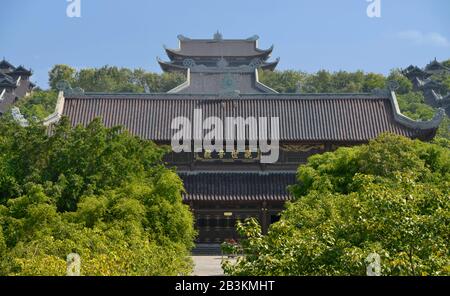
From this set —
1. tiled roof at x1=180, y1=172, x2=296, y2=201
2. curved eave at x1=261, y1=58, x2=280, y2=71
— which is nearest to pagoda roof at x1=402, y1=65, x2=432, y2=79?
curved eave at x1=261, y1=58, x2=280, y2=71

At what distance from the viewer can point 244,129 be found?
108 ft

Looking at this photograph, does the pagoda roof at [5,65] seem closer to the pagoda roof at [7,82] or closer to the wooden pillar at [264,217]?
the pagoda roof at [7,82]

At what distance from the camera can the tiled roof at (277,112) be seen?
107 feet

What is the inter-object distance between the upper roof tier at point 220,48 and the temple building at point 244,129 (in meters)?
34.1

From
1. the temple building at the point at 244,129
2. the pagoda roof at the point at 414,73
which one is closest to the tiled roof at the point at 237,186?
the temple building at the point at 244,129

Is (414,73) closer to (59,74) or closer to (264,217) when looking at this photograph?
(59,74)

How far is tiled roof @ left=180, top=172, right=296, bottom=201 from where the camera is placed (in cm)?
3150

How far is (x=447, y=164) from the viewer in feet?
76.4

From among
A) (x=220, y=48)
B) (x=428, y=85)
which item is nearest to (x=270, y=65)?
(x=220, y=48)

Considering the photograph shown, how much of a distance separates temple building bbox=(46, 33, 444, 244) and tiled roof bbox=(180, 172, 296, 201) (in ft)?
0.15

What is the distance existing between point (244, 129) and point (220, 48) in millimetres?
39119
